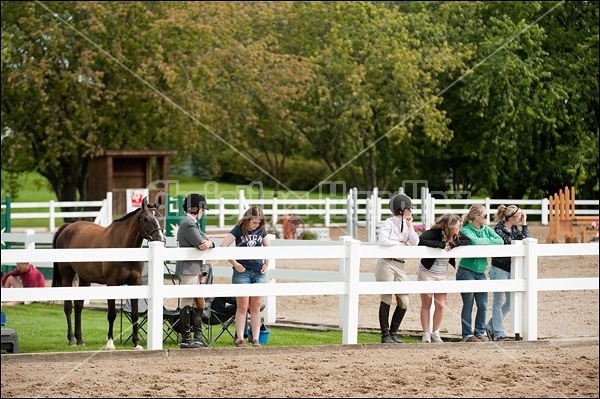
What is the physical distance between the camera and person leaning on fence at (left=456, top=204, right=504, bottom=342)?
11.1m

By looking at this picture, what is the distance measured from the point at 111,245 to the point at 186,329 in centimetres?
191

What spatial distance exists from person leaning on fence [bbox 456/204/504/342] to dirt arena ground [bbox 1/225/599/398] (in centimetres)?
55

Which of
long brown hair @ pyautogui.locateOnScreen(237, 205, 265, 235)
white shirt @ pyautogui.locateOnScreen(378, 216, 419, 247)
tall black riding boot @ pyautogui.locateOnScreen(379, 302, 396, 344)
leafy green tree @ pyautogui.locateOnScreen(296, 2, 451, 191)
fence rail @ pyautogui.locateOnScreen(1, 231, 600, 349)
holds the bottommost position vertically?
tall black riding boot @ pyautogui.locateOnScreen(379, 302, 396, 344)

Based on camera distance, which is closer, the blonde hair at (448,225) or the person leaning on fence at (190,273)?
the person leaning on fence at (190,273)

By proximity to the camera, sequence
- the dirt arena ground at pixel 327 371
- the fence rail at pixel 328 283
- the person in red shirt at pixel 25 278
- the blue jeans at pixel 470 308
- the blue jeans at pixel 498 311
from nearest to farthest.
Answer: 1. the dirt arena ground at pixel 327 371
2. the fence rail at pixel 328 283
3. the blue jeans at pixel 470 308
4. the blue jeans at pixel 498 311
5. the person in red shirt at pixel 25 278

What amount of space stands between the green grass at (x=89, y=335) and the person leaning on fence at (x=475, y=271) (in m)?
0.85

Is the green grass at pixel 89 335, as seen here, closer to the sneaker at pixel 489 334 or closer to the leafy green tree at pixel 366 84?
the sneaker at pixel 489 334

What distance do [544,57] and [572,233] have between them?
15.1 metres

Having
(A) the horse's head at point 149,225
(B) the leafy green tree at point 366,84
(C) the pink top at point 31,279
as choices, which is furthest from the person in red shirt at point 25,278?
(B) the leafy green tree at point 366,84

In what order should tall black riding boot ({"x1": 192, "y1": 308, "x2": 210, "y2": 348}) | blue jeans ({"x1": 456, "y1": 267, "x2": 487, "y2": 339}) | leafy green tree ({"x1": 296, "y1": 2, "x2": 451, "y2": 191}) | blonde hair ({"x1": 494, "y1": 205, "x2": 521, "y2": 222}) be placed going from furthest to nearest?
1. leafy green tree ({"x1": 296, "y1": 2, "x2": 451, "y2": 191})
2. blonde hair ({"x1": 494, "y1": 205, "x2": 521, "y2": 222})
3. blue jeans ({"x1": 456, "y1": 267, "x2": 487, "y2": 339})
4. tall black riding boot ({"x1": 192, "y1": 308, "x2": 210, "y2": 348})

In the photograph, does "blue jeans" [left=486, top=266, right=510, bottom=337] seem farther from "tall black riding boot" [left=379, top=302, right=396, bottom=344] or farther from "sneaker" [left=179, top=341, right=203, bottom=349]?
"sneaker" [left=179, top=341, right=203, bottom=349]

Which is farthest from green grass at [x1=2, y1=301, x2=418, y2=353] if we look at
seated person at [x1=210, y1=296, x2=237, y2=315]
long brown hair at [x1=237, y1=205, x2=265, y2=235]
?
long brown hair at [x1=237, y1=205, x2=265, y2=235]

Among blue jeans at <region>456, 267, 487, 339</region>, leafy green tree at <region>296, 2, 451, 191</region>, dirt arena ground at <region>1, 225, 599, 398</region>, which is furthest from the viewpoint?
leafy green tree at <region>296, 2, 451, 191</region>

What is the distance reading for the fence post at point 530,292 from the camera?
11.0m
